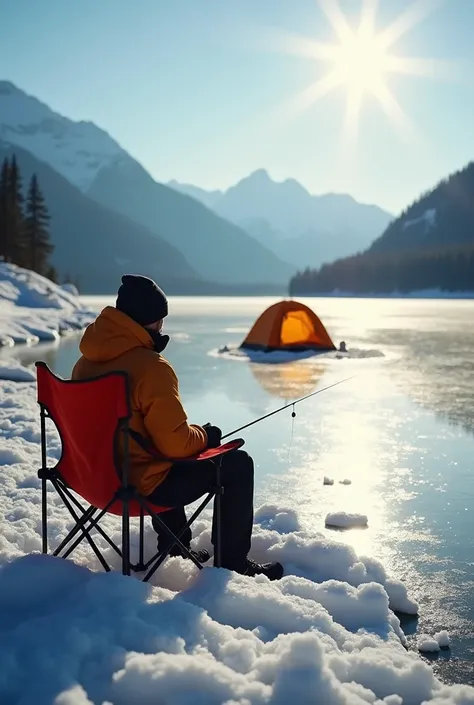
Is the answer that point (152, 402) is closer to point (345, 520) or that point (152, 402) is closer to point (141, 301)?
point (141, 301)

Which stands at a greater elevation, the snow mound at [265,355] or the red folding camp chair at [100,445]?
the red folding camp chair at [100,445]

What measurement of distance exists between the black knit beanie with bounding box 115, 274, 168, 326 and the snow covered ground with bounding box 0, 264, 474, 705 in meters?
1.26

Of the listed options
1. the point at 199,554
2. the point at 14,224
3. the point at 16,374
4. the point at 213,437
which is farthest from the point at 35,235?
the point at 213,437

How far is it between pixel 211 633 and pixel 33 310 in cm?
3124

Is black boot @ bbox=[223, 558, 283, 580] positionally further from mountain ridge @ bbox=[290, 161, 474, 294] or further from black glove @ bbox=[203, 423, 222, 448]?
mountain ridge @ bbox=[290, 161, 474, 294]

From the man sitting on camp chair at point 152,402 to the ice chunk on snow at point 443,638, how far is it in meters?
1.19

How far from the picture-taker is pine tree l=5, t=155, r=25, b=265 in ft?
181

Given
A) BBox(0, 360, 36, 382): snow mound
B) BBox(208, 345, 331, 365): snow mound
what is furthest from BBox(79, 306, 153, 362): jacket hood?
BBox(208, 345, 331, 365): snow mound

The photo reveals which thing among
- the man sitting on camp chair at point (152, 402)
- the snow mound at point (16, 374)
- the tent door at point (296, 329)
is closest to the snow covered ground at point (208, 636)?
the man sitting on camp chair at point (152, 402)

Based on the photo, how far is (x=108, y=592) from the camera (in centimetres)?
309

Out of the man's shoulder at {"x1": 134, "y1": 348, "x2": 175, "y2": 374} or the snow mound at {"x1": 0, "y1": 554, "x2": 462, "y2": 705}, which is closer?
the snow mound at {"x1": 0, "y1": 554, "x2": 462, "y2": 705}

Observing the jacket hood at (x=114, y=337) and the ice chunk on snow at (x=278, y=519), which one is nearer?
the jacket hood at (x=114, y=337)

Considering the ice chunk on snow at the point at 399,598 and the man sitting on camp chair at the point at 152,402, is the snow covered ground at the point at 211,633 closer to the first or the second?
the ice chunk on snow at the point at 399,598

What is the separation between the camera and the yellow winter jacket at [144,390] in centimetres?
318
